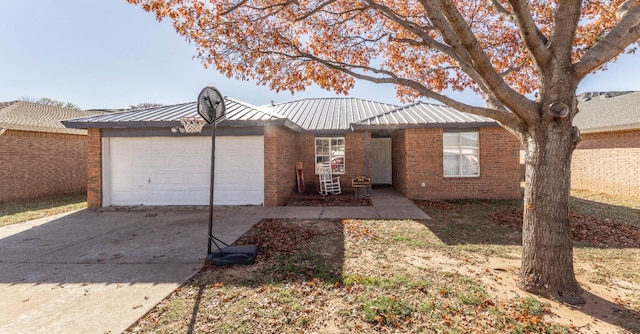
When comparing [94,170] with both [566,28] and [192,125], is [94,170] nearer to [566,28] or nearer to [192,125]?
[192,125]

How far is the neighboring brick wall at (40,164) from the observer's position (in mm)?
11578

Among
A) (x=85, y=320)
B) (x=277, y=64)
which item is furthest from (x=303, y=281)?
(x=277, y=64)

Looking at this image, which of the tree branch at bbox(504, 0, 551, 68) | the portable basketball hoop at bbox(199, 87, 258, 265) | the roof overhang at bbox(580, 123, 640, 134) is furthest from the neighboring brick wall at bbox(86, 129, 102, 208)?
the roof overhang at bbox(580, 123, 640, 134)

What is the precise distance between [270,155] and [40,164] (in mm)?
11199

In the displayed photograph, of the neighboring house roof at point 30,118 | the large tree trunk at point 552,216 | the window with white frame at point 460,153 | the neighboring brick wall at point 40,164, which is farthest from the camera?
the neighboring house roof at point 30,118

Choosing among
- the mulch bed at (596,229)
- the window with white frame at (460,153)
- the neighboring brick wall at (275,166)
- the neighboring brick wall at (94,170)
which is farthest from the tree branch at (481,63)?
the neighboring brick wall at (94,170)

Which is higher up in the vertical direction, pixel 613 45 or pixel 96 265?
pixel 613 45

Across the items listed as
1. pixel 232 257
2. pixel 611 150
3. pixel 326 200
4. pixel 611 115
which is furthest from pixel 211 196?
pixel 611 115

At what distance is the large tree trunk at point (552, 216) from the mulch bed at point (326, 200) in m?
6.68

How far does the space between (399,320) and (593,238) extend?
20.2 ft

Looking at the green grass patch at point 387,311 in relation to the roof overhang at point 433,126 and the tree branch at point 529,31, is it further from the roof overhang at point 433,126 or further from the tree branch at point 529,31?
the roof overhang at point 433,126

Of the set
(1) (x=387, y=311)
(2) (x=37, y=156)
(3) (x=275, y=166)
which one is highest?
(2) (x=37, y=156)

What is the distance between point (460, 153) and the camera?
37.6ft

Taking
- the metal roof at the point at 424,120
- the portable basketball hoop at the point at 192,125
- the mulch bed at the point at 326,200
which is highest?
the metal roof at the point at 424,120
